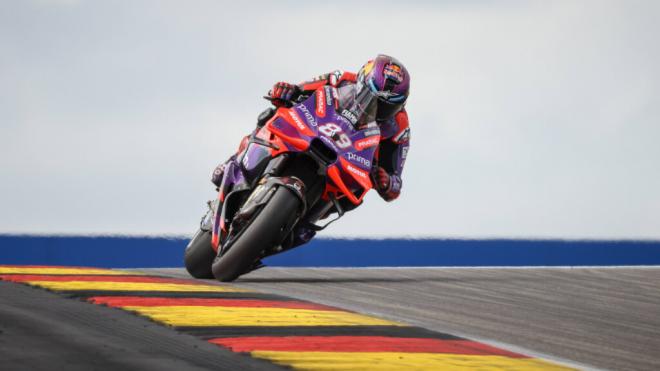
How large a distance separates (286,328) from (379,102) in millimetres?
2773

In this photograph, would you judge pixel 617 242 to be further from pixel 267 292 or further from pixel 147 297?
pixel 147 297

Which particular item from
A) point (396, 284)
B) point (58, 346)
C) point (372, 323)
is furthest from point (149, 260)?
point (58, 346)

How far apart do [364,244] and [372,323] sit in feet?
27.6

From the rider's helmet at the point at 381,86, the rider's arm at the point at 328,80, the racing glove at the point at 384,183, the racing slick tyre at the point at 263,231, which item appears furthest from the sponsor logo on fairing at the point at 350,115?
the racing slick tyre at the point at 263,231

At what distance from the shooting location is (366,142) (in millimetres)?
8227

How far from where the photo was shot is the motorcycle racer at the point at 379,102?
8.44 metres

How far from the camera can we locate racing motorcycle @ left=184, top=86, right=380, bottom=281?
761 cm

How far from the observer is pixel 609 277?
1342 centimetres

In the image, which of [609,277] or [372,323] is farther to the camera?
[609,277]

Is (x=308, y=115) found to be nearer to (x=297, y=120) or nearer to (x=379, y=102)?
(x=297, y=120)

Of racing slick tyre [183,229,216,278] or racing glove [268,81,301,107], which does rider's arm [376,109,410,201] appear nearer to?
racing glove [268,81,301,107]

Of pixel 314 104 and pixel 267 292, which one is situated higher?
pixel 314 104

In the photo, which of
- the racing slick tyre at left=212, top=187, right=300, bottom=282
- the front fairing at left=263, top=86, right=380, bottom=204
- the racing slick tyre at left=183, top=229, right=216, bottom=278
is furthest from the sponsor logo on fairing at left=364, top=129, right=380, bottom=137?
the racing slick tyre at left=183, top=229, right=216, bottom=278

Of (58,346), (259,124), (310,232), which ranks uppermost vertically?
(259,124)
